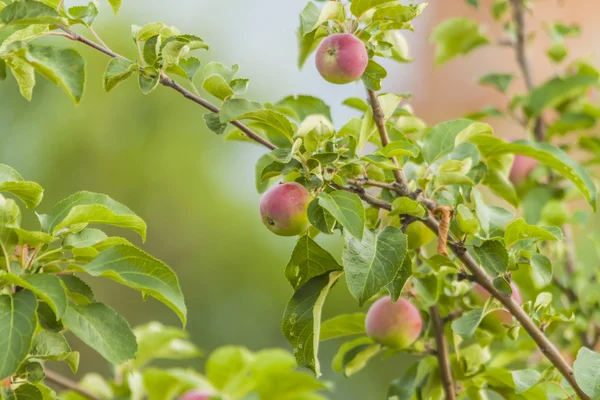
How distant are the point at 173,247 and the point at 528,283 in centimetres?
361

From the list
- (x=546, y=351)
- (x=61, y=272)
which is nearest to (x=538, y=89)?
(x=546, y=351)

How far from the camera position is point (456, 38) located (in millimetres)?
1522

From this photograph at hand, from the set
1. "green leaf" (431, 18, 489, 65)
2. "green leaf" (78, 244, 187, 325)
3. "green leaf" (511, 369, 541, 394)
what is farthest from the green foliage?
"green leaf" (431, 18, 489, 65)

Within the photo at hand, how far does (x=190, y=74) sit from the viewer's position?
26.3 inches

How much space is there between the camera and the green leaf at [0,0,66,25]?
590 mm

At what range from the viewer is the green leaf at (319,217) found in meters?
0.63

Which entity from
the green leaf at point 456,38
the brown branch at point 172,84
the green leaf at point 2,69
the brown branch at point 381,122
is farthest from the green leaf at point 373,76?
the green leaf at point 456,38

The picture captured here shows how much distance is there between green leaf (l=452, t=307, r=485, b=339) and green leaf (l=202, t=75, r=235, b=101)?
0.97 ft

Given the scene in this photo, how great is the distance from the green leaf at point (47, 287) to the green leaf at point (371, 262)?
0.22 metres

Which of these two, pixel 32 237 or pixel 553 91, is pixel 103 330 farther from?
pixel 553 91

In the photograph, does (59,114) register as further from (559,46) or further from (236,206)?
(559,46)

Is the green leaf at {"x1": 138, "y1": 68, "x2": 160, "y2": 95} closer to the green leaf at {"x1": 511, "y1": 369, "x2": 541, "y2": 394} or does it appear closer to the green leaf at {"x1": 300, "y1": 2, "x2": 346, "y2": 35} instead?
the green leaf at {"x1": 300, "y1": 2, "x2": 346, "y2": 35}

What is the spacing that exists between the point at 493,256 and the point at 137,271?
31 cm

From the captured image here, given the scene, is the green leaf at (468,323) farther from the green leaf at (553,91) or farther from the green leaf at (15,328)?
the green leaf at (553,91)
